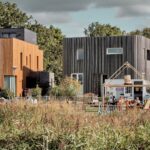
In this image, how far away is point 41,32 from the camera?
78188mm

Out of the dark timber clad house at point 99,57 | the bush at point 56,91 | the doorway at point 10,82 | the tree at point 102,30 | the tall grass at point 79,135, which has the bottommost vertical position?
the tall grass at point 79,135

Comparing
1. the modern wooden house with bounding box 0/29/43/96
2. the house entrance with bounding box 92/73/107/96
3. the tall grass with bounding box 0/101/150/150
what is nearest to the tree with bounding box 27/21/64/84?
the modern wooden house with bounding box 0/29/43/96

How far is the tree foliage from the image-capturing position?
250 ft

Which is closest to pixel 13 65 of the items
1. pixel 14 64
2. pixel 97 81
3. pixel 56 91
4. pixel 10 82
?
pixel 14 64

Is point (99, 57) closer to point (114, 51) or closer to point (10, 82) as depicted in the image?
point (114, 51)

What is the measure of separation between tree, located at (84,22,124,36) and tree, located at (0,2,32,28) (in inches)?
623

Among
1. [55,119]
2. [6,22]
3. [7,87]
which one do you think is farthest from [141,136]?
[6,22]

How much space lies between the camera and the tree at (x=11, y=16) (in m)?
76.1

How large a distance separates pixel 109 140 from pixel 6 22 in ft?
220

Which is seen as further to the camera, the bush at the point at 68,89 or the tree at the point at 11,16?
the tree at the point at 11,16

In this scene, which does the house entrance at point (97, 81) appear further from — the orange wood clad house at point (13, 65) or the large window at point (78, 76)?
the orange wood clad house at point (13, 65)

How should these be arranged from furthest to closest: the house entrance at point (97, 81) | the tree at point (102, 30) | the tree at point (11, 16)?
the tree at point (102, 30) → the tree at point (11, 16) → the house entrance at point (97, 81)

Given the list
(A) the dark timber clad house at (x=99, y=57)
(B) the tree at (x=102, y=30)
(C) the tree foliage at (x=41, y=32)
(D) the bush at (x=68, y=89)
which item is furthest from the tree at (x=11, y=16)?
(D) the bush at (x=68, y=89)

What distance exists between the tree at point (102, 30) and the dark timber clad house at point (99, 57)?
1420 inches
